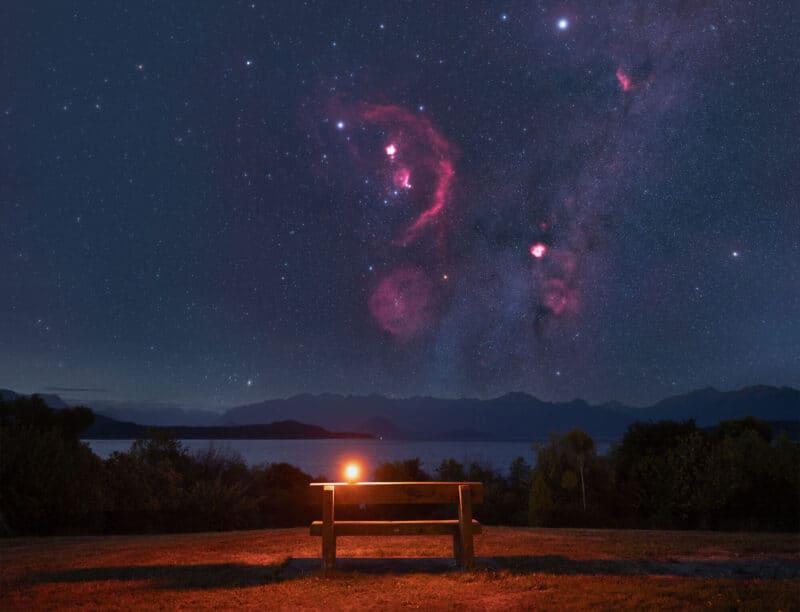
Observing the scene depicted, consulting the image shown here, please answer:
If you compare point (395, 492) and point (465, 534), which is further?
point (395, 492)

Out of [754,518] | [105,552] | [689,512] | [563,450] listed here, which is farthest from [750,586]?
[563,450]

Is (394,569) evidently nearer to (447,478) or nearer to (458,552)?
(458,552)

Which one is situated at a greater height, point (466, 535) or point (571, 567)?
point (466, 535)

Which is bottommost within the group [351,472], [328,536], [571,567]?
[571,567]

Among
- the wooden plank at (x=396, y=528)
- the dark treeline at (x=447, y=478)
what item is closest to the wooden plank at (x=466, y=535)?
the wooden plank at (x=396, y=528)

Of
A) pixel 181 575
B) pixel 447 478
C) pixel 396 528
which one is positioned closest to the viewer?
pixel 396 528

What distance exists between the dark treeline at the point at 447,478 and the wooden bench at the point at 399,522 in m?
12.0

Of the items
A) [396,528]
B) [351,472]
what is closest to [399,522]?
[396,528]

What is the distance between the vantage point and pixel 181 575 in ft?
26.2

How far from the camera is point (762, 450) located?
22359mm

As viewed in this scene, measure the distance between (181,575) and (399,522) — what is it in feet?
8.82

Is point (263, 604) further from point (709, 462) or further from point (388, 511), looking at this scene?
point (709, 462)

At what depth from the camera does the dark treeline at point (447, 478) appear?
18438 mm

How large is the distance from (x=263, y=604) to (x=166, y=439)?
1992cm
